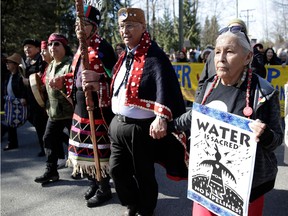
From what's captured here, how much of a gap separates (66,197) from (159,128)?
5.68 feet

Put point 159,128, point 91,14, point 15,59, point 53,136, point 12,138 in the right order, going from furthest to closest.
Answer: point 12,138 < point 15,59 < point 53,136 < point 91,14 < point 159,128

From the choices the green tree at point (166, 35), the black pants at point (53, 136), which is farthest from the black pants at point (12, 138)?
the green tree at point (166, 35)

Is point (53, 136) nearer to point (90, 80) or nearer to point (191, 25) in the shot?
point (90, 80)

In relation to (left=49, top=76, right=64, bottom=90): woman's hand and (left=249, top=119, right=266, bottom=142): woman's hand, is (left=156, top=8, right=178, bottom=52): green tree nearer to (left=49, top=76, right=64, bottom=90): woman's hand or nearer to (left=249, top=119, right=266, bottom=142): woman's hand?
(left=49, top=76, right=64, bottom=90): woman's hand

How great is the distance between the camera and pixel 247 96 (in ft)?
5.56

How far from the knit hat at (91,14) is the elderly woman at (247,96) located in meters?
1.59

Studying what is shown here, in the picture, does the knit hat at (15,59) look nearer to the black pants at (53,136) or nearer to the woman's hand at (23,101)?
the woman's hand at (23,101)

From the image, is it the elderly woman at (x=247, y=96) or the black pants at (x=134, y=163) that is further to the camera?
the black pants at (x=134, y=163)

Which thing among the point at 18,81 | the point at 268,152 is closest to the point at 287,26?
the point at 18,81

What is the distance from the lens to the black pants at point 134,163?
267cm

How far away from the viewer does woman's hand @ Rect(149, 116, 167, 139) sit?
241 centimetres

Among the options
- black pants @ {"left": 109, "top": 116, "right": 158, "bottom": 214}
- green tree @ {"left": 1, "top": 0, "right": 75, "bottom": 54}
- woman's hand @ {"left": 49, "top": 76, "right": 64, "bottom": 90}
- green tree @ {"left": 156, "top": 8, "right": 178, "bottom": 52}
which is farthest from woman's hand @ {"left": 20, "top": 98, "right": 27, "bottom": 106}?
green tree @ {"left": 156, "top": 8, "right": 178, "bottom": 52}

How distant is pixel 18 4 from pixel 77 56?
57.0ft

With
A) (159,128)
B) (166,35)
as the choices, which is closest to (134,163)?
(159,128)
